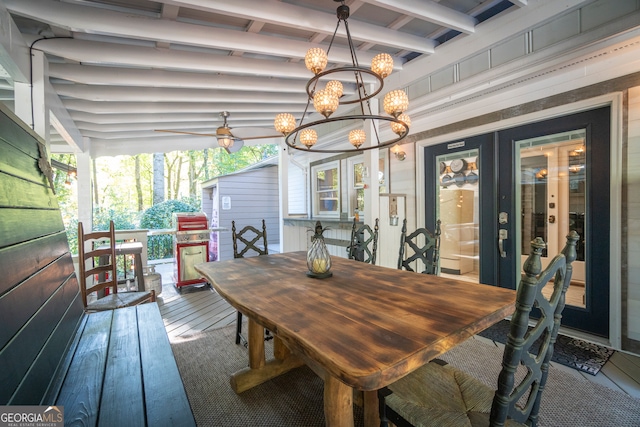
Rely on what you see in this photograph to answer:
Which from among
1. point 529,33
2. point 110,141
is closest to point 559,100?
point 529,33

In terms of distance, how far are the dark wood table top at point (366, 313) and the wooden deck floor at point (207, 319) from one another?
1342mm

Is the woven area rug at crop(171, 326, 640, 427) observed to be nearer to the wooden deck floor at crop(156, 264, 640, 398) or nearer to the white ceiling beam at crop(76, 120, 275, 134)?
the wooden deck floor at crop(156, 264, 640, 398)

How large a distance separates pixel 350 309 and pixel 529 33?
3.05 meters

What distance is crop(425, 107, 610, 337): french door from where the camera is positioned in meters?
2.45

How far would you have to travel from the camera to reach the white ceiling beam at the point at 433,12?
88.2 inches

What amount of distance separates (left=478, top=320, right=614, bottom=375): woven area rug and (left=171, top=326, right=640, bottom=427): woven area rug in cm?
14

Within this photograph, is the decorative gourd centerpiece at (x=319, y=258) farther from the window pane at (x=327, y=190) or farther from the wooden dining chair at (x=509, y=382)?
the window pane at (x=327, y=190)

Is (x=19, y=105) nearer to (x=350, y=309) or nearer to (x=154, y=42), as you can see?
(x=154, y=42)

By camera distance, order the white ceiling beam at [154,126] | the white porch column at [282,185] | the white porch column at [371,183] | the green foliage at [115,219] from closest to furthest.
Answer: the white porch column at [371,183] → the white ceiling beam at [154,126] → the white porch column at [282,185] → the green foliage at [115,219]

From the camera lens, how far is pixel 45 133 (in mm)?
2658

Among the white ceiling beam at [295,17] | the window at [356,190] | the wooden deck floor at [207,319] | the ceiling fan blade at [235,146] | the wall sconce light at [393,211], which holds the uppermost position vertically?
the white ceiling beam at [295,17]

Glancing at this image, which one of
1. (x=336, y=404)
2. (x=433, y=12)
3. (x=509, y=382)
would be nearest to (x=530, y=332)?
(x=509, y=382)

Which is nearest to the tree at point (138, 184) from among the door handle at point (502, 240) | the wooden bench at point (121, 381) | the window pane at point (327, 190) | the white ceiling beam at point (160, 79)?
the window pane at point (327, 190)

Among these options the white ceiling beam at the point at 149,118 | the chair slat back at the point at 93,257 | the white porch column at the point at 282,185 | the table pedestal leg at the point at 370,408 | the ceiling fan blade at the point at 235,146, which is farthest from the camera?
the white porch column at the point at 282,185
